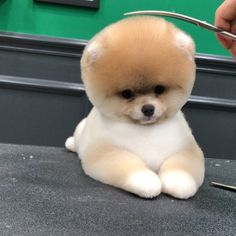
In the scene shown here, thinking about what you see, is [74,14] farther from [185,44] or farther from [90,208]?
[90,208]

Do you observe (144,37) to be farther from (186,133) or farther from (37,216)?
(37,216)

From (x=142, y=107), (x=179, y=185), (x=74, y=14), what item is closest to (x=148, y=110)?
(x=142, y=107)

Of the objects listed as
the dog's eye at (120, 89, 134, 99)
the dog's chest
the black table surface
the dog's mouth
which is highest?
the dog's eye at (120, 89, 134, 99)

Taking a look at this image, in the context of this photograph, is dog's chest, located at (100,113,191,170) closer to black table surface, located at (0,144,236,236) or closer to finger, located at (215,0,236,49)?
black table surface, located at (0,144,236,236)

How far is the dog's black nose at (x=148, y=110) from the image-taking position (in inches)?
23.8

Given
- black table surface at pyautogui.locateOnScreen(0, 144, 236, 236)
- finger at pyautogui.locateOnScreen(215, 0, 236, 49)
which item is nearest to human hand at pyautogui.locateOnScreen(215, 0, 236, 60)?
finger at pyautogui.locateOnScreen(215, 0, 236, 49)

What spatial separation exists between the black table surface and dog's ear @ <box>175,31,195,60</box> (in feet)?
0.68

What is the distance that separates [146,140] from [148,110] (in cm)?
6

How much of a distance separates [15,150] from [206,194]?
38 centimetres

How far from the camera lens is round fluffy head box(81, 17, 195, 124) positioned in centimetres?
59

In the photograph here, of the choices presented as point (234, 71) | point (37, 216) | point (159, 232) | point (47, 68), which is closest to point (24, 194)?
point (37, 216)

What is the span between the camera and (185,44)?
0.63 m

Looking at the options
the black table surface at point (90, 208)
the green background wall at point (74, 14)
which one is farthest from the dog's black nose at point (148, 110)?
the green background wall at point (74, 14)

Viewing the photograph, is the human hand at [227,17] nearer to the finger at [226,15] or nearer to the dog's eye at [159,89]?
the finger at [226,15]
